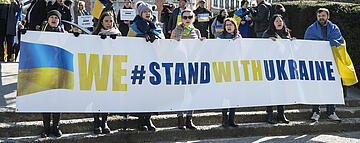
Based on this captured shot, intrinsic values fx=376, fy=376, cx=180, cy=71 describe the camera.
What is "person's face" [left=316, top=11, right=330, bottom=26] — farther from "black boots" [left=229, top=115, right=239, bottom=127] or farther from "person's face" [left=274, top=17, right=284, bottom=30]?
"black boots" [left=229, top=115, right=239, bottom=127]

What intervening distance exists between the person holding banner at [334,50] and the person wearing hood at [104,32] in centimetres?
356

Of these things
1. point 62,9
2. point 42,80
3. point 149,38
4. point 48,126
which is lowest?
point 48,126

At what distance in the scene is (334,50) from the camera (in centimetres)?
655

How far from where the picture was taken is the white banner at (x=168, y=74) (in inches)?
197

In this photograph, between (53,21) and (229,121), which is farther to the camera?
(229,121)

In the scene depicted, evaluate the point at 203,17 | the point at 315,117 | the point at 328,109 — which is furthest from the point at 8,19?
the point at 328,109

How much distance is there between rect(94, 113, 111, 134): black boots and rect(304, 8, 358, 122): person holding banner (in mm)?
3569

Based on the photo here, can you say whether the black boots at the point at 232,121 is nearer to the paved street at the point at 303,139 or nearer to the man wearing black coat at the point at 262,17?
the paved street at the point at 303,139

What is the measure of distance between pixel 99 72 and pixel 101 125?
2.57 feet

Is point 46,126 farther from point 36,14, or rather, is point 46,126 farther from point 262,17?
point 262,17

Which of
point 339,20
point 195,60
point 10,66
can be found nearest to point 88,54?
point 195,60

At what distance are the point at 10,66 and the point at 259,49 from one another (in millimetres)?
6556

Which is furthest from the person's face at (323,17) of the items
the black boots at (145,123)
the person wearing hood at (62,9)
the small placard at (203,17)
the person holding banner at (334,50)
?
the person wearing hood at (62,9)

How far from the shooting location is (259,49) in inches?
A: 242
